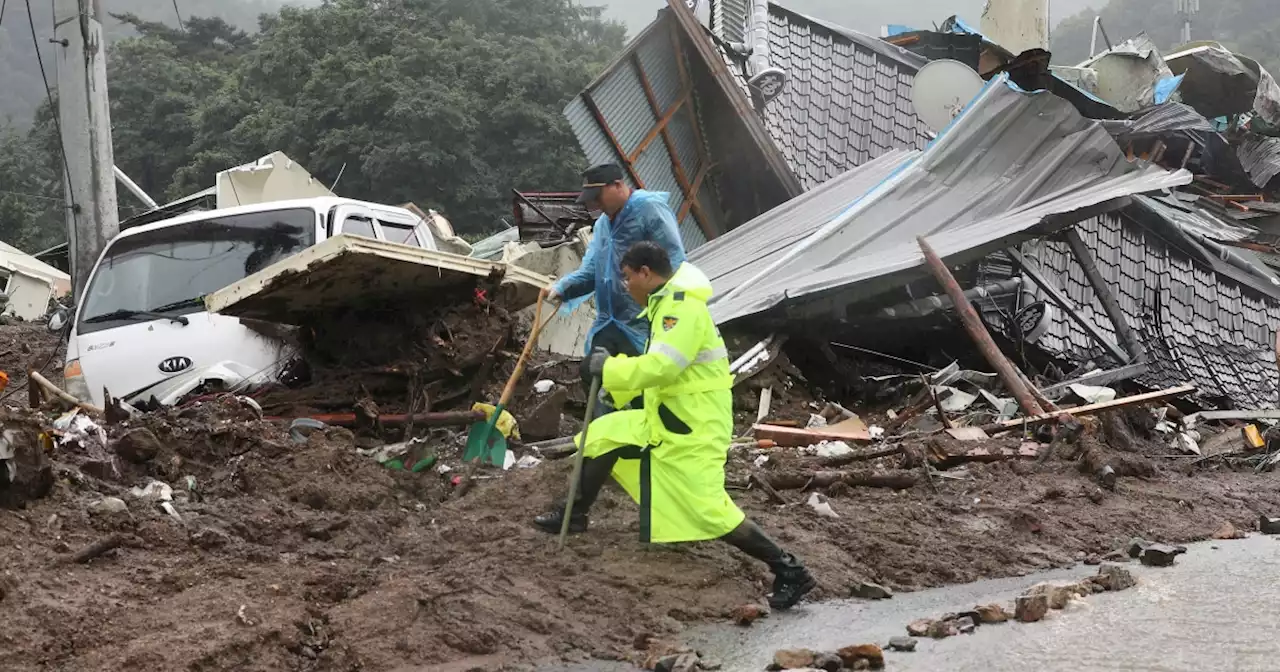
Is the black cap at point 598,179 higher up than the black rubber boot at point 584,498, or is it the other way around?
the black cap at point 598,179

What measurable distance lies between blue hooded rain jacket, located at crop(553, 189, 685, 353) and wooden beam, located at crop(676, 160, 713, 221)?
8.45 metres

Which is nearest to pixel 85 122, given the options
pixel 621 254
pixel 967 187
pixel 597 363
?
pixel 621 254

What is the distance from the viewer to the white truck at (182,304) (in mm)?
7418

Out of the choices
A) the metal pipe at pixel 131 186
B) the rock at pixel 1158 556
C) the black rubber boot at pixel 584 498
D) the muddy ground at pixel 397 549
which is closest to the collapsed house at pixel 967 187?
the muddy ground at pixel 397 549

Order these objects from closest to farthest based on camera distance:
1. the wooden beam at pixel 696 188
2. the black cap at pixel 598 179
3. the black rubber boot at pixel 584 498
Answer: the black rubber boot at pixel 584 498 < the black cap at pixel 598 179 < the wooden beam at pixel 696 188

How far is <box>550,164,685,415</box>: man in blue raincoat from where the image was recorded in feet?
19.1

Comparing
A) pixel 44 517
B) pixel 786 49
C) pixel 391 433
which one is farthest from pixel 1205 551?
pixel 786 49

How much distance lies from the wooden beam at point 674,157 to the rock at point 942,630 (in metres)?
10.0

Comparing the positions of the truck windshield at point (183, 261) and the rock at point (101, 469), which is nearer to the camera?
the rock at point (101, 469)

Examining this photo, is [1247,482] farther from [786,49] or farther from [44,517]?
[786,49]

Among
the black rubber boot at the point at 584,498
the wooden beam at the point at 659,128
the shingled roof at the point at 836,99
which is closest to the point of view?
the black rubber boot at the point at 584,498

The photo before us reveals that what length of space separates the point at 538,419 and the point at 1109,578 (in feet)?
11.9

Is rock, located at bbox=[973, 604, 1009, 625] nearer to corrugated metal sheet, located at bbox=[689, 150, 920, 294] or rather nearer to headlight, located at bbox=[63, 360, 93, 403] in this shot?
headlight, located at bbox=[63, 360, 93, 403]

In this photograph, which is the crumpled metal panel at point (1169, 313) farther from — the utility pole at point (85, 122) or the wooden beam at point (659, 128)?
the utility pole at point (85, 122)
